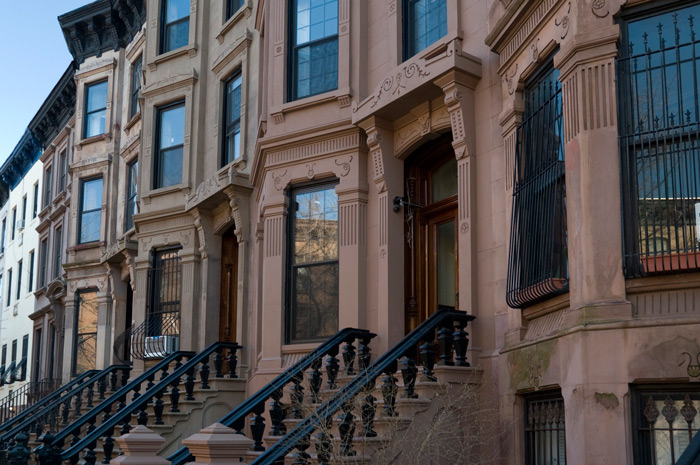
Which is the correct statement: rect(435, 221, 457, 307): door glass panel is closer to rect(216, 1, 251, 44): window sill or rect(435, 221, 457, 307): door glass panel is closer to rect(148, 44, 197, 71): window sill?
rect(216, 1, 251, 44): window sill

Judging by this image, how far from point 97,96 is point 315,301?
50.5 ft

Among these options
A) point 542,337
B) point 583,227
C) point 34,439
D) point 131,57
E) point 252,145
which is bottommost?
point 34,439

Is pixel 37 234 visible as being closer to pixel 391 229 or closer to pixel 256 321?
pixel 256 321

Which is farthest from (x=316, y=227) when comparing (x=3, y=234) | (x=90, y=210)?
(x=3, y=234)

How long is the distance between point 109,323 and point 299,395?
14.1m

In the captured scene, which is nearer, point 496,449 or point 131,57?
point 496,449

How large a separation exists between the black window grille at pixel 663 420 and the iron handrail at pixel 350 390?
2859mm

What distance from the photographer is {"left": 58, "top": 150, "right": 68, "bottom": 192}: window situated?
96.5 ft

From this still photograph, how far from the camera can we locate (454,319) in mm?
10062

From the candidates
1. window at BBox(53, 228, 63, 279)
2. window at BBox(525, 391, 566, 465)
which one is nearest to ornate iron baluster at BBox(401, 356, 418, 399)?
window at BBox(525, 391, 566, 465)

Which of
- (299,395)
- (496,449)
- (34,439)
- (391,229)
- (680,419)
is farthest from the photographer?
(34,439)

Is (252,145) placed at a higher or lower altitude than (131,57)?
lower

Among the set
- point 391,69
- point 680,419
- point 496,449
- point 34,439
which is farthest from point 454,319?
point 34,439

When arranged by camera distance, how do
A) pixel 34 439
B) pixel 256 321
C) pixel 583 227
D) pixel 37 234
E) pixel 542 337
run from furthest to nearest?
pixel 37 234, pixel 34 439, pixel 256 321, pixel 542 337, pixel 583 227
